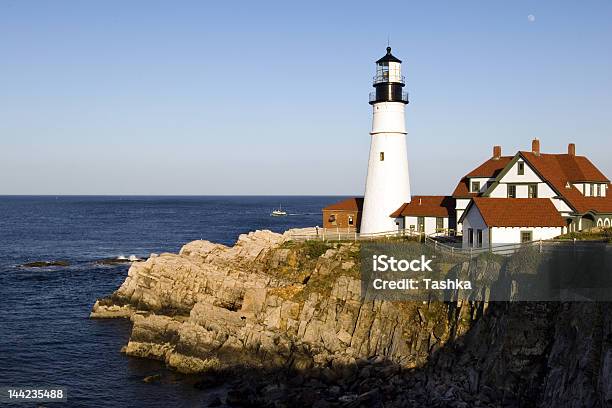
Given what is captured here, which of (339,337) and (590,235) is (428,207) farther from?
(339,337)

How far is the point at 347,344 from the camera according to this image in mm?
33812

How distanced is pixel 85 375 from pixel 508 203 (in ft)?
85.0

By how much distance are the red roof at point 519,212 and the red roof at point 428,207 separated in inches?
344

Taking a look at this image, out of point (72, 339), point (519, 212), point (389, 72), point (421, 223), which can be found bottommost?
point (72, 339)

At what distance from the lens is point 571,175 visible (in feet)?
141

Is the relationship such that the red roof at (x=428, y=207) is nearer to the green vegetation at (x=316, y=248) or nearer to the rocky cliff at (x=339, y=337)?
the green vegetation at (x=316, y=248)

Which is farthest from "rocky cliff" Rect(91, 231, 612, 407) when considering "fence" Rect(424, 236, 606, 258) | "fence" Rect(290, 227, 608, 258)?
"fence" Rect(424, 236, 606, 258)

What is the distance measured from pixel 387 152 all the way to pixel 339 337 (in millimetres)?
18632

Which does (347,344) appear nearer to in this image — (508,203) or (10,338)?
(508,203)

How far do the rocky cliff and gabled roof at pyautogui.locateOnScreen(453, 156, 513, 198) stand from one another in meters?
10.2

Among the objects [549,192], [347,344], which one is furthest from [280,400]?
[549,192]

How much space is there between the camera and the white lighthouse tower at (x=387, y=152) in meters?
48.1

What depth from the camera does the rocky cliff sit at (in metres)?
25.1

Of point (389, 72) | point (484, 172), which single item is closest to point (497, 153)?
point (484, 172)
